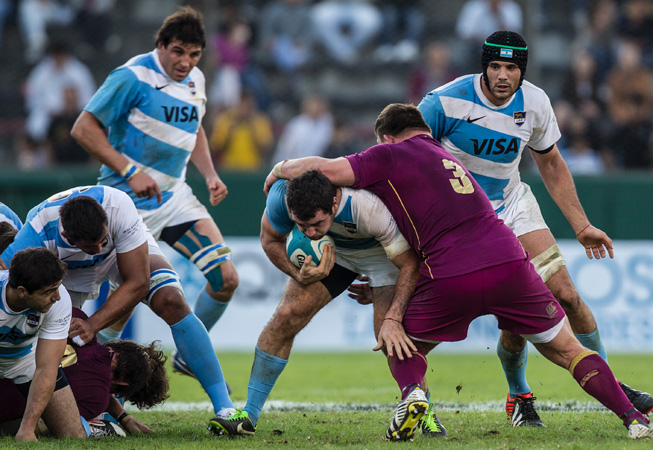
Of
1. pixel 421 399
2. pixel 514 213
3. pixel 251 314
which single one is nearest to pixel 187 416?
pixel 421 399

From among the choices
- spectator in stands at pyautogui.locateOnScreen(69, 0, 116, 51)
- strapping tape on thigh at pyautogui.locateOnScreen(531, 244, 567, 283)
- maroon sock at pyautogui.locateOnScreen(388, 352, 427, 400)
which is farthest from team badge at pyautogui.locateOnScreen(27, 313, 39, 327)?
spectator in stands at pyautogui.locateOnScreen(69, 0, 116, 51)

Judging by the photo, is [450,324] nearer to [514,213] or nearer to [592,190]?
[514,213]

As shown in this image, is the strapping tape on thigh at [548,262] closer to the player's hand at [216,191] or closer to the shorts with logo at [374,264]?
the shorts with logo at [374,264]

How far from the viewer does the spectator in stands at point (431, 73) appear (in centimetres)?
1331

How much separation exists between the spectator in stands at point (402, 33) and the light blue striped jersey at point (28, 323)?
31.9 ft

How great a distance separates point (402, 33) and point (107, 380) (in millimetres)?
9715

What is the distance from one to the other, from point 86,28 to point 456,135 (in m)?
8.58

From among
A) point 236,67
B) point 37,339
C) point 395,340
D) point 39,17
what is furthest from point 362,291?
point 39,17

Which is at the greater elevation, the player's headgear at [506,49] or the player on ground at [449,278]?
the player's headgear at [506,49]

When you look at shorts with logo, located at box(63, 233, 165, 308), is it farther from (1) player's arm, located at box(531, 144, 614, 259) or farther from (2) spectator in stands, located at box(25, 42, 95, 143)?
(2) spectator in stands, located at box(25, 42, 95, 143)

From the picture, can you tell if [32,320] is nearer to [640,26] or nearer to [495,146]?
[495,146]

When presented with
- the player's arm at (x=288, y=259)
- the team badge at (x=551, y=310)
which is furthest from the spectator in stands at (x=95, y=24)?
the team badge at (x=551, y=310)

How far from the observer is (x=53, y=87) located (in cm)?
1304

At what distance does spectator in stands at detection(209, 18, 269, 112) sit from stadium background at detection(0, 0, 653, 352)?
195 mm
